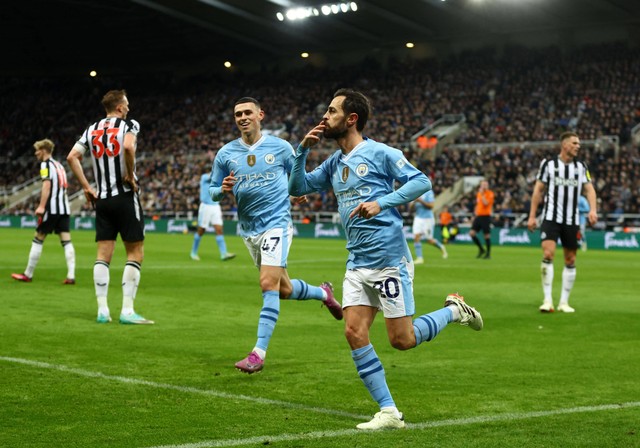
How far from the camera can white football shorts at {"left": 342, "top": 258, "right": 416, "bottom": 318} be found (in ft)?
20.7

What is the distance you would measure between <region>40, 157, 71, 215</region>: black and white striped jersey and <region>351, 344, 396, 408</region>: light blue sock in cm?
1076

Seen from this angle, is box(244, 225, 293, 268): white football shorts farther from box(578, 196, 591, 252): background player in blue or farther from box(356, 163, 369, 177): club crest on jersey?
box(578, 196, 591, 252): background player in blue

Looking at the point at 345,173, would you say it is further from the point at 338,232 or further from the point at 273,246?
the point at 338,232

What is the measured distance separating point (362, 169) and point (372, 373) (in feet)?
4.32

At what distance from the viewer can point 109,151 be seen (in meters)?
10.9

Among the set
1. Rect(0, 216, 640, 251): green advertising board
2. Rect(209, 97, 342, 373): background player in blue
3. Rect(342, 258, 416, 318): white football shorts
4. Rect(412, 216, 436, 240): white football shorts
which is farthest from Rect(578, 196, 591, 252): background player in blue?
Rect(342, 258, 416, 318): white football shorts

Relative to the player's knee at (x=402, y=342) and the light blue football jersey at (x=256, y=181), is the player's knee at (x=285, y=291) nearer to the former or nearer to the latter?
the light blue football jersey at (x=256, y=181)

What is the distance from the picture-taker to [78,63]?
218ft

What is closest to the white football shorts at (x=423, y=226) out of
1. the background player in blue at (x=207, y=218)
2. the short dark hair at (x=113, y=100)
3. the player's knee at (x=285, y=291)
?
the background player in blue at (x=207, y=218)

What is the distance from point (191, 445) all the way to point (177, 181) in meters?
47.3

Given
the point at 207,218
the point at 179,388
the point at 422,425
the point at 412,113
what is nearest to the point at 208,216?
the point at 207,218

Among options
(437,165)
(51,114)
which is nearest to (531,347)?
(437,165)

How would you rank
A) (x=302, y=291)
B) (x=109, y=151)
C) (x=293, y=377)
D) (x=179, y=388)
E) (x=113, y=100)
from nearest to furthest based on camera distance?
(x=179, y=388) → (x=293, y=377) → (x=302, y=291) → (x=113, y=100) → (x=109, y=151)

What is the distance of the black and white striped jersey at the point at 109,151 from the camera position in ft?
35.6
